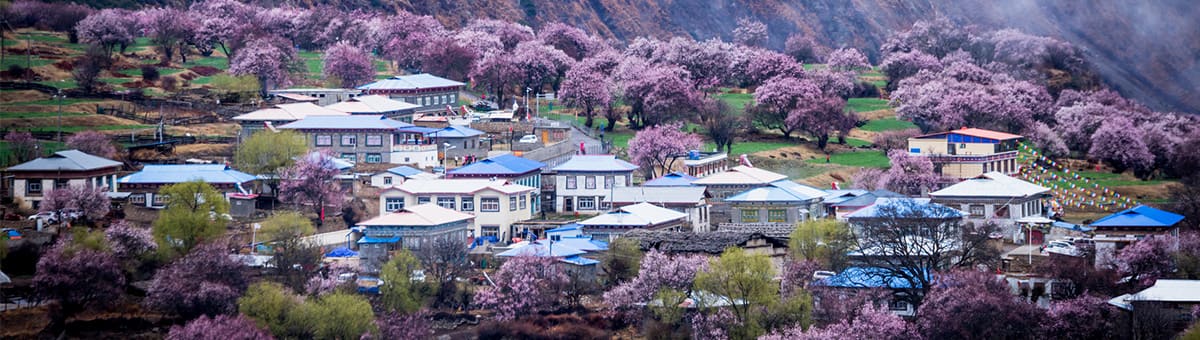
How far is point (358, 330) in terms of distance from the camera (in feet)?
164

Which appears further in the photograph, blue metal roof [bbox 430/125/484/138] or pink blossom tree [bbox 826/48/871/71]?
pink blossom tree [bbox 826/48/871/71]

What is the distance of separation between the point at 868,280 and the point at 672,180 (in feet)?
55.7

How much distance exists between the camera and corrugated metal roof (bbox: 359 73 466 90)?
86312 millimetres

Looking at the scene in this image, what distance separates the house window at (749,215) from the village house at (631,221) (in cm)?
292

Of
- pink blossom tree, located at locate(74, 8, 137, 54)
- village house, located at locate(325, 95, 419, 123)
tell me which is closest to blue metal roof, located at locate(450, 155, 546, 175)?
village house, located at locate(325, 95, 419, 123)

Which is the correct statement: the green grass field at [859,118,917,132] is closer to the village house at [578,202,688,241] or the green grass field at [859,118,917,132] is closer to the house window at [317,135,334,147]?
the house window at [317,135,334,147]

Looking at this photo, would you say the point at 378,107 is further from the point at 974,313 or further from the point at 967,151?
the point at 974,313

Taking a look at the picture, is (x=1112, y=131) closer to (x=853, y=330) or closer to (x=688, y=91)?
(x=688, y=91)

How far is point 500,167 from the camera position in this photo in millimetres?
68750

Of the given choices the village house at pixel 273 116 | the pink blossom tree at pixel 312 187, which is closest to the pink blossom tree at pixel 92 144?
the village house at pixel 273 116

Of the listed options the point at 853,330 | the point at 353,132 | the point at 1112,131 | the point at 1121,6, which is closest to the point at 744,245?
the point at 853,330

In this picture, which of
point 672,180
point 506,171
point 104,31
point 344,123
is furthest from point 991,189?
point 104,31

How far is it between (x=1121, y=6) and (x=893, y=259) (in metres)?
10.5

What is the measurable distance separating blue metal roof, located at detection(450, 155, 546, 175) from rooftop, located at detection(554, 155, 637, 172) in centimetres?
107
